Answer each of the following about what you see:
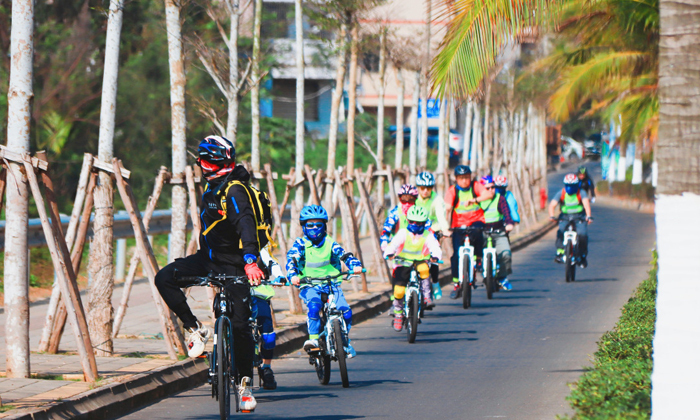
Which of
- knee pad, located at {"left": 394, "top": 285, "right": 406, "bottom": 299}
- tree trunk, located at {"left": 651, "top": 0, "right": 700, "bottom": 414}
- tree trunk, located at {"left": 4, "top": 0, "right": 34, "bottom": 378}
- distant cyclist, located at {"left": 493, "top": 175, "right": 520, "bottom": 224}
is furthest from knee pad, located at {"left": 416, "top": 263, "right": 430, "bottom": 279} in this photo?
tree trunk, located at {"left": 651, "top": 0, "right": 700, "bottom": 414}

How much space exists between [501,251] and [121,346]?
782cm

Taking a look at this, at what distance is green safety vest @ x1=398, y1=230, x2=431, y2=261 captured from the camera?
12.3 metres

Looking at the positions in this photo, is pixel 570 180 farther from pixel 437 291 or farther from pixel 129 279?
pixel 129 279

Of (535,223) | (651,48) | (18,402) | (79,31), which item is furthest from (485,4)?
(535,223)

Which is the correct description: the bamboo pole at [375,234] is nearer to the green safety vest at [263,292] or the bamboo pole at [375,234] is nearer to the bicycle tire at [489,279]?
the bicycle tire at [489,279]

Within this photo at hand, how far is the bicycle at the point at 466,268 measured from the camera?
49.2 feet

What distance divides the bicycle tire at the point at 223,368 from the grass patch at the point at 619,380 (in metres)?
2.18

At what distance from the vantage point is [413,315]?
38.4ft

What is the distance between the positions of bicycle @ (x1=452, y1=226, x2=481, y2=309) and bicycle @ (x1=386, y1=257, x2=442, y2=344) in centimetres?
295

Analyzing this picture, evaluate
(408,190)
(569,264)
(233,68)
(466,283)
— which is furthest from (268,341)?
(569,264)

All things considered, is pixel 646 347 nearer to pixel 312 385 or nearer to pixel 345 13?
pixel 312 385

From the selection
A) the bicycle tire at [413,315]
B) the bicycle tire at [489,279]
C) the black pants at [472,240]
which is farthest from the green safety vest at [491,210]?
the bicycle tire at [413,315]

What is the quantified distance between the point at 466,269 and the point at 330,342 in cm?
633

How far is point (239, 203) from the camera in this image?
714 centimetres
